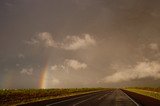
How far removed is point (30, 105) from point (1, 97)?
58.7 ft

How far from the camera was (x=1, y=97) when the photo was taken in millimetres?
38188

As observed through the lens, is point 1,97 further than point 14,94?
No

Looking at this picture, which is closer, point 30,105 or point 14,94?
point 30,105

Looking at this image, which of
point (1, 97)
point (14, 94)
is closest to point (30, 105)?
point (1, 97)

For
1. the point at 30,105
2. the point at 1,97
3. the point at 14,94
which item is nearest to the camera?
the point at 30,105

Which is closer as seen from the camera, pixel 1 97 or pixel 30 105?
pixel 30 105

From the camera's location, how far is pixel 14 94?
4425 cm

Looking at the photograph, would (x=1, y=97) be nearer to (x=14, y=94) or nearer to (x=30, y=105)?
(x=14, y=94)

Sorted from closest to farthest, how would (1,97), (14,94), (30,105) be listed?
(30,105), (1,97), (14,94)

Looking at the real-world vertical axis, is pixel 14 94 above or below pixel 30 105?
above

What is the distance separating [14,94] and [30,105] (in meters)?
23.5

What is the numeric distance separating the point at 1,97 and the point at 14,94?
6.10 metres

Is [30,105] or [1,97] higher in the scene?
[1,97]
